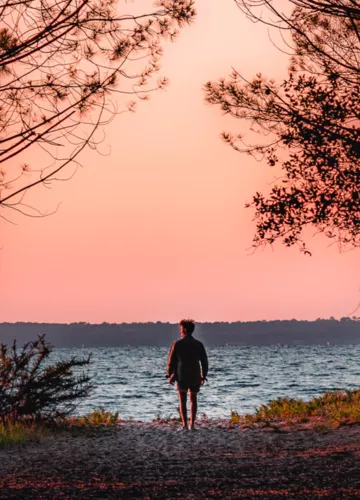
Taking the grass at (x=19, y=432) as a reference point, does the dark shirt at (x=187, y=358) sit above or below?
above

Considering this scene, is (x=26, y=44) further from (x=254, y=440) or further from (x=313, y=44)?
(x=254, y=440)

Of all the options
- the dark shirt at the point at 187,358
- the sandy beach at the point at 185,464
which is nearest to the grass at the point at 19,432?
the sandy beach at the point at 185,464

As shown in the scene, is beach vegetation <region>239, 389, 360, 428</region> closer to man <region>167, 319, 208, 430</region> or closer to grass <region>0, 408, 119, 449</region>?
man <region>167, 319, 208, 430</region>

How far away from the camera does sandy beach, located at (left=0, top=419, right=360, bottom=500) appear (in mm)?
8633

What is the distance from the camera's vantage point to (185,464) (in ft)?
34.7

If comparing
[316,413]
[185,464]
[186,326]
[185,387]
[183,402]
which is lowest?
[185,464]

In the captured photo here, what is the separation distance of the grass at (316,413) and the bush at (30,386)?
348 centimetres

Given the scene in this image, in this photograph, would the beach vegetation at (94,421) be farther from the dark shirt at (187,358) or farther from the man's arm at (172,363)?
the dark shirt at (187,358)

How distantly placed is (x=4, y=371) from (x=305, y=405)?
6587 millimetres

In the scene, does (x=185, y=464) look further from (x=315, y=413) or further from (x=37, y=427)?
(x=315, y=413)

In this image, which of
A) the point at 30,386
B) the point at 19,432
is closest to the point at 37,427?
the point at 30,386

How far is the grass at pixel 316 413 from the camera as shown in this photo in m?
14.8


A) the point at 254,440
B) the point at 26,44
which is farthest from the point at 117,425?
the point at 26,44

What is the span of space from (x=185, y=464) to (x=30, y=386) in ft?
17.0
